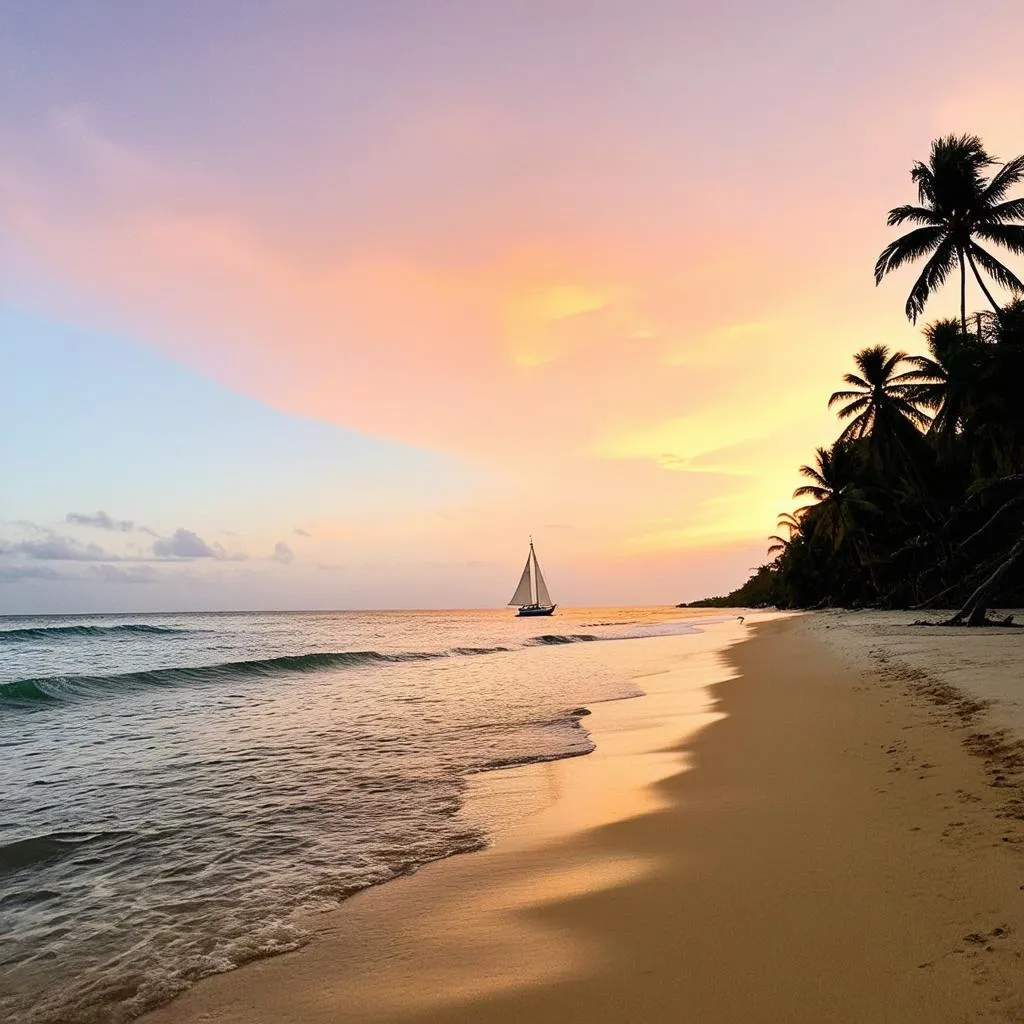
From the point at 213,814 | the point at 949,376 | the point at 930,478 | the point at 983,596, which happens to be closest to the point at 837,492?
the point at 930,478

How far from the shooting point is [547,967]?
3.63m

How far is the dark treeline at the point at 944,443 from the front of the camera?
24.5 m

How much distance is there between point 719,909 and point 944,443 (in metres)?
37.3

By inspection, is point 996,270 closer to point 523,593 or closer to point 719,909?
point 719,909

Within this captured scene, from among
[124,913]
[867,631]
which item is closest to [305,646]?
[867,631]

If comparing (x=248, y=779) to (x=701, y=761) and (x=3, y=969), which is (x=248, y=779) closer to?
(x=3, y=969)

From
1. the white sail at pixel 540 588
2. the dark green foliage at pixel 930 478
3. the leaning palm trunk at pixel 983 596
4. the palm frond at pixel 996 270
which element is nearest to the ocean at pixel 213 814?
the leaning palm trunk at pixel 983 596

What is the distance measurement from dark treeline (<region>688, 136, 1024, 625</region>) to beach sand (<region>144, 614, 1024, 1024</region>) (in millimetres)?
16104

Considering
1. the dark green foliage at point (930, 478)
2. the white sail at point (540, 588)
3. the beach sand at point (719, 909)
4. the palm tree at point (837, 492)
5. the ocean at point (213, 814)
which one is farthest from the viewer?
the white sail at point (540, 588)

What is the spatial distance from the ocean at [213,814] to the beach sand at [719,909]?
1.80 ft

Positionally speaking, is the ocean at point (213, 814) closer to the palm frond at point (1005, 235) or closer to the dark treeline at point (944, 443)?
the dark treeline at point (944, 443)

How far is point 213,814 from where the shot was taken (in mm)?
7480

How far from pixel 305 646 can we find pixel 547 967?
44.9 metres

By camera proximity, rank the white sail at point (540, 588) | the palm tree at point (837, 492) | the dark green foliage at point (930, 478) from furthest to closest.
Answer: the white sail at point (540, 588) → the palm tree at point (837, 492) → the dark green foliage at point (930, 478)
